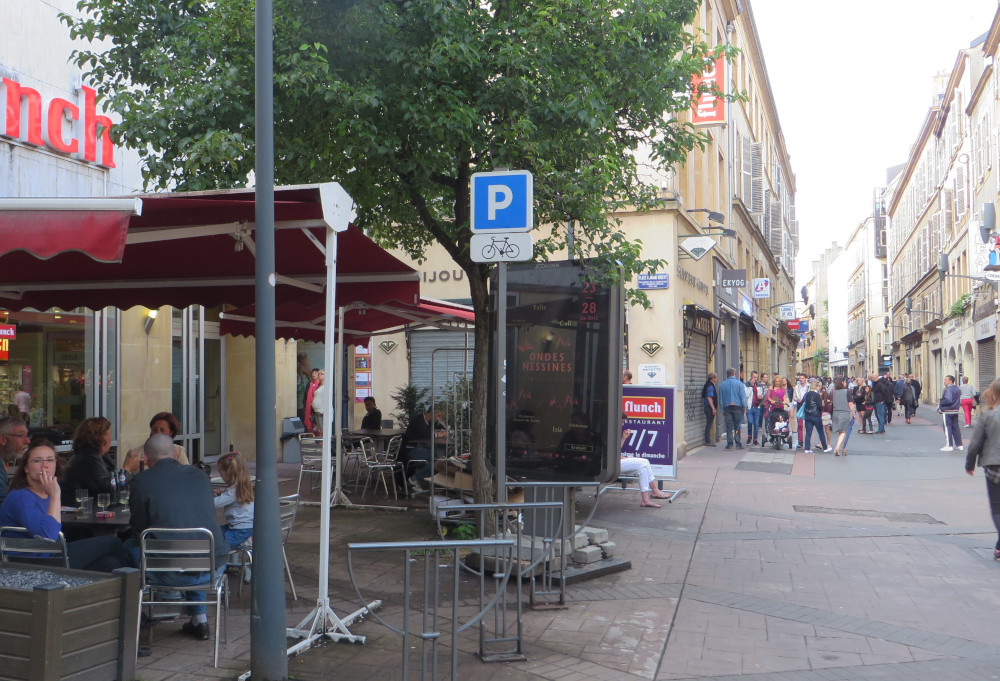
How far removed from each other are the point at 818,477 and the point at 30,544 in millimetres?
12926

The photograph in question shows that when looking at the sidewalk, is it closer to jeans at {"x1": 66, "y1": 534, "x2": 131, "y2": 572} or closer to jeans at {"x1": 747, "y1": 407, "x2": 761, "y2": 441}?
jeans at {"x1": 66, "y1": 534, "x2": 131, "y2": 572}

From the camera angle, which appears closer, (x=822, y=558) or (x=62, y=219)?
(x=62, y=219)

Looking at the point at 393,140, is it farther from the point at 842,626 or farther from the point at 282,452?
the point at 282,452

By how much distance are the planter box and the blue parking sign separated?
286cm

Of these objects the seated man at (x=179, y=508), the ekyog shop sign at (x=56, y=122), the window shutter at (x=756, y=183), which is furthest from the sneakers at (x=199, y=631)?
the window shutter at (x=756, y=183)

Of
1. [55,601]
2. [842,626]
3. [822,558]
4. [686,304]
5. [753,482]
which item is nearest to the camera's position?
[55,601]

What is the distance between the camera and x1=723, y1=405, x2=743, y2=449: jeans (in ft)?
68.2

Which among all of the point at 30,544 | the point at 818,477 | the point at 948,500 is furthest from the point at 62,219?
the point at 818,477

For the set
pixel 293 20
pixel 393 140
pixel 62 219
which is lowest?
pixel 62 219

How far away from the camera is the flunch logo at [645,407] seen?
11750mm

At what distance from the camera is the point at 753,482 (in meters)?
14.6

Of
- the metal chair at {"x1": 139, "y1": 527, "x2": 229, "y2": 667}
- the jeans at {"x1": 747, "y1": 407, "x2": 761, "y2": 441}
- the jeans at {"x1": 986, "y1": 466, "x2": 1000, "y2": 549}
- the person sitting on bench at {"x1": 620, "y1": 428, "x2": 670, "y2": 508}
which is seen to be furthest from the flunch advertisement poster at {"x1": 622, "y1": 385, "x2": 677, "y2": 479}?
the jeans at {"x1": 747, "y1": 407, "x2": 761, "y2": 441}

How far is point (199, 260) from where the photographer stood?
7977mm

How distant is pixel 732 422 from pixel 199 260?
50.6 ft
